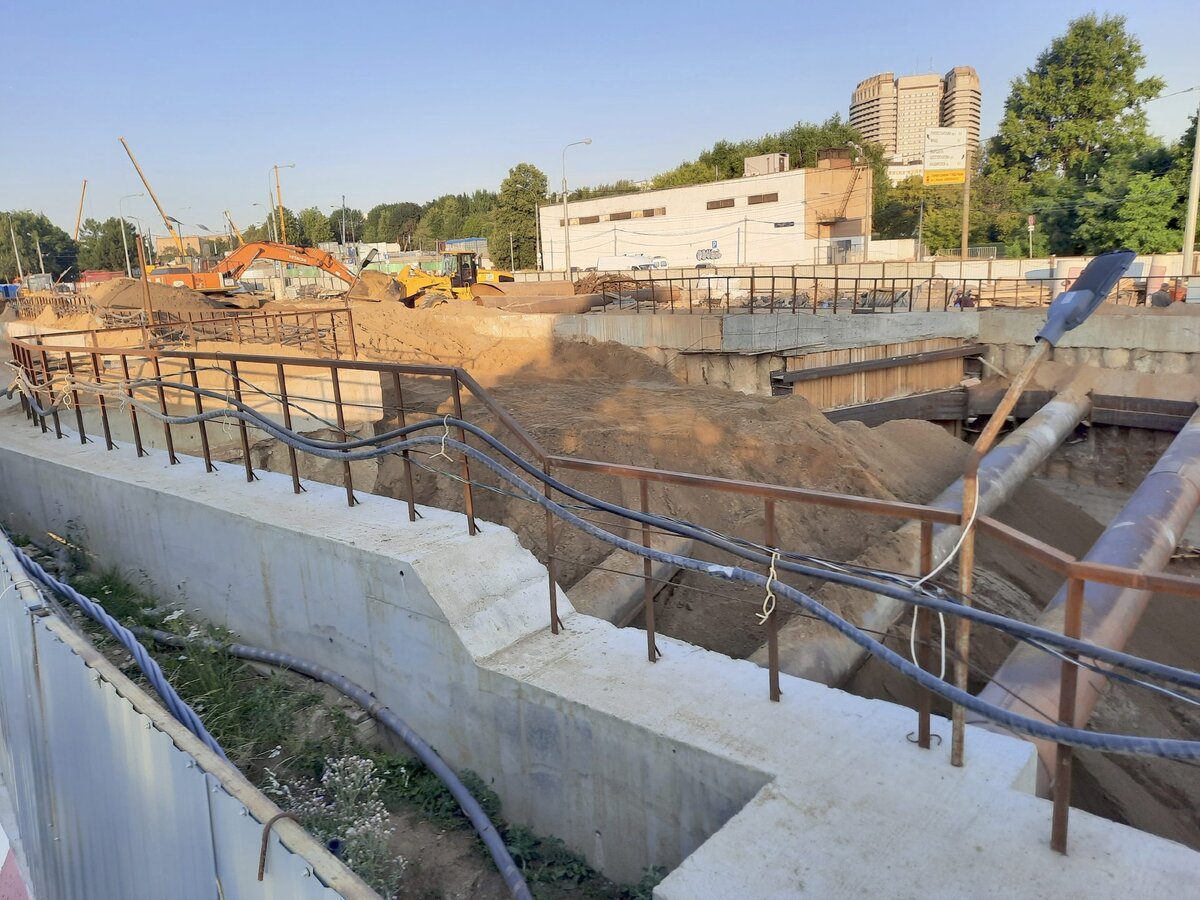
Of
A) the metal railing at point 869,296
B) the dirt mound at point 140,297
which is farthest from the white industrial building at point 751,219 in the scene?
the dirt mound at point 140,297

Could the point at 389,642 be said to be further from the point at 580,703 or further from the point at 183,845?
the point at 183,845

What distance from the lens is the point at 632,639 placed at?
16.1 ft

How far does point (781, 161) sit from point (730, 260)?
8461mm

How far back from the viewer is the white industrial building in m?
53.0

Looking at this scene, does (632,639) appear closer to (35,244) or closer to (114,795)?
(114,795)

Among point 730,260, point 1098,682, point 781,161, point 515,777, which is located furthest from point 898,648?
point 781,161

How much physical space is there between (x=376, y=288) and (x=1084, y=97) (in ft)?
161

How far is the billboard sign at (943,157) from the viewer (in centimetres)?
5341

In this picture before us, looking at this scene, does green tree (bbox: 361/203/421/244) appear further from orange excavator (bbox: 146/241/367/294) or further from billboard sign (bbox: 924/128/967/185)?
orange excavator (bbox: 146/241/367/294)

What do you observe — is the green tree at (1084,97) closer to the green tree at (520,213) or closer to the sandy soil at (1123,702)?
the green tree at (520,213)

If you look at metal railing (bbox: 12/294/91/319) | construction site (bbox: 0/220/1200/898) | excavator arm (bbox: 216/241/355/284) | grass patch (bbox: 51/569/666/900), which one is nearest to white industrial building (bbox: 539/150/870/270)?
excavator arm (bbox: 216/241/355/284)

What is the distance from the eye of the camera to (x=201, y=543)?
21.7 feet

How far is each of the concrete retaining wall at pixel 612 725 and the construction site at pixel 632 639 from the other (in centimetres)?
2

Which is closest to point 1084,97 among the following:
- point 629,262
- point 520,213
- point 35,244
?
point 629,262
